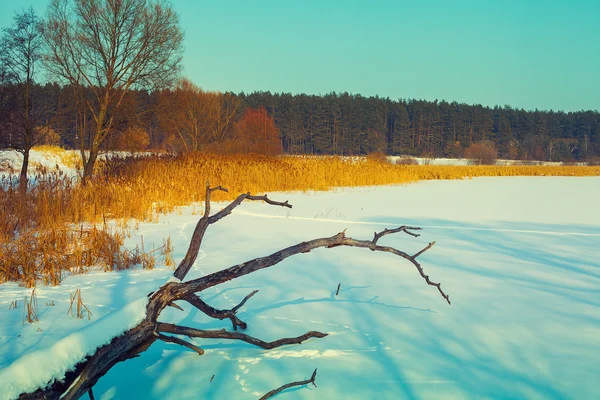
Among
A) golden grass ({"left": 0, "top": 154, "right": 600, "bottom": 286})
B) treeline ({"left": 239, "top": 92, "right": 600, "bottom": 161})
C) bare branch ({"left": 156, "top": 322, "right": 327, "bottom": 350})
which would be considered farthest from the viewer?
treeline ({"left": 239, "top": 92, "right": 600, "bottom": 161})

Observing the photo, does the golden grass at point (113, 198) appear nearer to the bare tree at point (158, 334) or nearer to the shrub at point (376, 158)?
the shrub at point (376, 158)

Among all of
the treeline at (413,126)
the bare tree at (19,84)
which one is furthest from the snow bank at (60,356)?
the treeline at (413,126)

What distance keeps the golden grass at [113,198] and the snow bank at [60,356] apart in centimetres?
230

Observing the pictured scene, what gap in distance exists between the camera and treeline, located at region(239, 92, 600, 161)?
7181 cm

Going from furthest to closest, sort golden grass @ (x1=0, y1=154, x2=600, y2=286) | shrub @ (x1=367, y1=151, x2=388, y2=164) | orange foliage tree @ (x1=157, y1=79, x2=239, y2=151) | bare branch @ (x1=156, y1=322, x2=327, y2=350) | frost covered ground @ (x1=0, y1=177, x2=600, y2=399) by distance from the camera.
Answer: orange foliage tree @ (x1=157, y1=79, x2=239, y2=151), shrub @ (x1=367, y1=151, x2=388, y2=164), golden grass @ (x1=0, y1=154, x2=600, y2=286), frost covered ground @ (x1=0, y1=177, x2=600, y2=399), bare branch @ (x1=156, y1=322, x2=327, y2=350)

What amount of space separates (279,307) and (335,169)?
13.1 meters

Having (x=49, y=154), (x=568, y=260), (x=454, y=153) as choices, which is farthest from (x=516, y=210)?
(x=454, y=153)

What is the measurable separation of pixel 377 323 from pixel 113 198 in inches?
247

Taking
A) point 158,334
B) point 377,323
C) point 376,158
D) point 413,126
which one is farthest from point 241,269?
point 413,126

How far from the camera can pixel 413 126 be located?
263 ft

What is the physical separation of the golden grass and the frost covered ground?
0.35 metres

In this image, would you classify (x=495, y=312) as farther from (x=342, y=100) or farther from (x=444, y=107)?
(x=444, y=107)

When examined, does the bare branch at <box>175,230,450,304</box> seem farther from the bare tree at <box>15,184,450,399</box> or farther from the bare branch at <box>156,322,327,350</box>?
the bare branch at <box>156,322,327,350</box>

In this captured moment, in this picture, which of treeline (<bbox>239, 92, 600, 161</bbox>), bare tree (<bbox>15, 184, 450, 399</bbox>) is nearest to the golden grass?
bare tree (<bbox>15, 184, 450, 399</bbox>)
